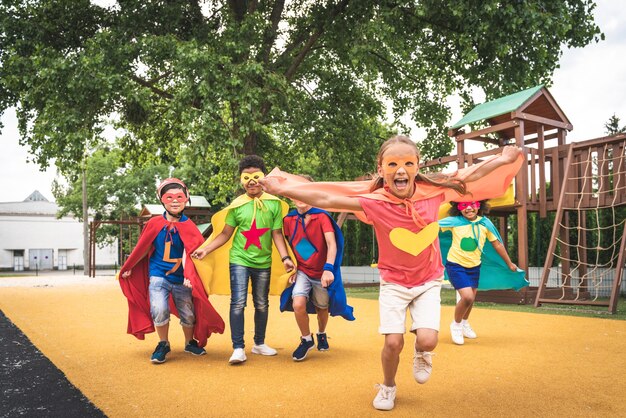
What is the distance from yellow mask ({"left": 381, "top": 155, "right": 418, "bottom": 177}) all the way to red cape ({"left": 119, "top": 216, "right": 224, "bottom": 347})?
2.66 meters

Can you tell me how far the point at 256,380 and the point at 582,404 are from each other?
8.53ft

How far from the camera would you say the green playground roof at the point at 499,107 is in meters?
13.7

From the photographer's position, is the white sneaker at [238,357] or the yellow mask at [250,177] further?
the yellow mask at [250,177]

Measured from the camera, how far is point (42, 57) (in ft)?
48.8

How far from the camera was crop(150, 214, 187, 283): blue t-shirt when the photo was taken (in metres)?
6.25

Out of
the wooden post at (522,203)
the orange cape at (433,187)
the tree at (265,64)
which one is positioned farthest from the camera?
A: the tree at (265,64)

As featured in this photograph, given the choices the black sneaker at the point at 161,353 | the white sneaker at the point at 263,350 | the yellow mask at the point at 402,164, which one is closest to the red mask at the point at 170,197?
the black sneaker at the point at 161,353

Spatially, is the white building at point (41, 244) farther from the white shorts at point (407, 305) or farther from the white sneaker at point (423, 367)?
the white sneaker at point (423, 367)

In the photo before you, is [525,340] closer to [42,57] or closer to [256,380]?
[256,380]

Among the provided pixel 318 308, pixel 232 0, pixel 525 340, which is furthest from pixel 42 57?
pixel 525 340

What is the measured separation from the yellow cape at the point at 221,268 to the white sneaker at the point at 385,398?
2366mm

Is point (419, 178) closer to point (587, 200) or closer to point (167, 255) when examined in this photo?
point (167, 255)

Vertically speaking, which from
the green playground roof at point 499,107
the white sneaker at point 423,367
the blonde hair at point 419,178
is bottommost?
the white sneaker at point 423,367

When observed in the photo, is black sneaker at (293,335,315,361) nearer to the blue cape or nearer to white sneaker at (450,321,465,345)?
the blue cape
